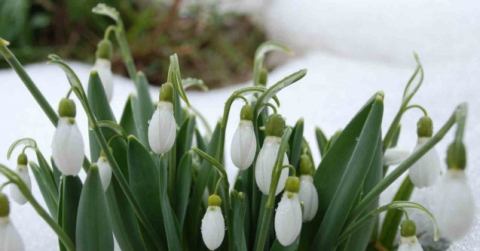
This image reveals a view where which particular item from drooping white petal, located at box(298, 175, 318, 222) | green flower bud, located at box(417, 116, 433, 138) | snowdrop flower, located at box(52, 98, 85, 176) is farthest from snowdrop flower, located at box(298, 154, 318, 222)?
snowdrop flower, located at box(52, 98, 85, 176)

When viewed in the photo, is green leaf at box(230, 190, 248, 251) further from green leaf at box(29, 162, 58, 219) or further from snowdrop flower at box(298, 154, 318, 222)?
green leaf at box(29, 162, 58, 219)

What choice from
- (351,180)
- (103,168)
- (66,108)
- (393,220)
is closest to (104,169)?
(103,168)

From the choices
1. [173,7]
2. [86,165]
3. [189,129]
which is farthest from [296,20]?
[86,165]

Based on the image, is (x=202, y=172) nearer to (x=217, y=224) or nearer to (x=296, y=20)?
(x=217, y=224)

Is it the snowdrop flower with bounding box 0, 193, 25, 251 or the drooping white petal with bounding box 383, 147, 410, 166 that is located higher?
the drooping white petal with bounding box 383, 147, 410, 166

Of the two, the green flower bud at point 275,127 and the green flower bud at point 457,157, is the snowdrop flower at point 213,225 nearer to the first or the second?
the green flower bud at point 275,127

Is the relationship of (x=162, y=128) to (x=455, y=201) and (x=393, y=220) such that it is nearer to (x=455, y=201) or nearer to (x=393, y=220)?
(x=455, y=201)

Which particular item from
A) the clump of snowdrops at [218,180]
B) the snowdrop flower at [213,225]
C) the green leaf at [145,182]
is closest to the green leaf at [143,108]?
the clump of snowdrops at [218,180]
